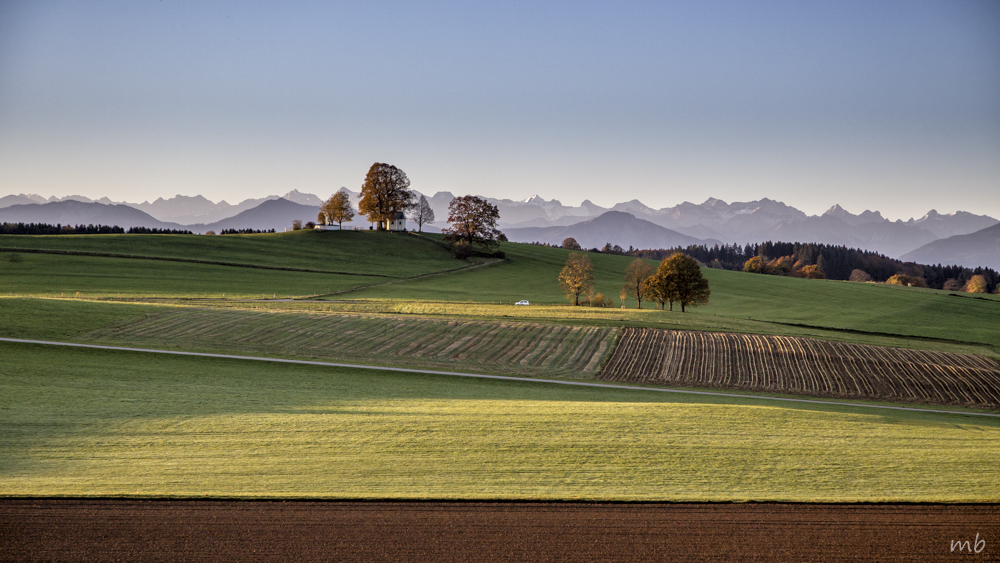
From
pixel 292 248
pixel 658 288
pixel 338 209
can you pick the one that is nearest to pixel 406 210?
pixel 338 209

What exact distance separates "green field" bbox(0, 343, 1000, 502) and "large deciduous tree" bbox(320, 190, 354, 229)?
88.3m

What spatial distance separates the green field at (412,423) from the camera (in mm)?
12086

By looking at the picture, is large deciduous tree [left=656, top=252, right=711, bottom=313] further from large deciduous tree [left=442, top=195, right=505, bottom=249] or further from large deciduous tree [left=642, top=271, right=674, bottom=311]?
large deciduous tree [left=442, top=195, right=505, bottom=249]

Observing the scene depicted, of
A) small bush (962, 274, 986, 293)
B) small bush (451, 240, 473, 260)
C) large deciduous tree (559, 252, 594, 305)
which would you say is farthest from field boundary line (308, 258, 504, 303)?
small bush (962, 274, 986, 293)

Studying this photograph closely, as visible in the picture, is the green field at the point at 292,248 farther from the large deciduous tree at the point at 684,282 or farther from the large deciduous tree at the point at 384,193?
the large deciduous tree at the point at 684,282

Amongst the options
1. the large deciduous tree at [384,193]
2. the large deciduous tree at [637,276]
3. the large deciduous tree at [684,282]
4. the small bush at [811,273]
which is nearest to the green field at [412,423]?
the large deciduous tree at [684,282]

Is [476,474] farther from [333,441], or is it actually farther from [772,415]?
[772,415]

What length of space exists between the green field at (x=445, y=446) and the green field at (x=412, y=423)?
2.8 inches

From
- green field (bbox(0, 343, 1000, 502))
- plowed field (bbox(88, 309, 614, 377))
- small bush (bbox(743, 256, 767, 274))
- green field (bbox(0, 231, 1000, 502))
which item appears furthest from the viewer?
small bush (bbox(743, 256, 767, 274))

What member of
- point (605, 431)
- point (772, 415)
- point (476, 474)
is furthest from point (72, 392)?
point (772, 415)

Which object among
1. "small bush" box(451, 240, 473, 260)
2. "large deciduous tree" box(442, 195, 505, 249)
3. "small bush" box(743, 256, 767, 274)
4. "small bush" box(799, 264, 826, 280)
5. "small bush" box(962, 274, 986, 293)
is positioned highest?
"large deciduous tree" box(442, 195, 505, 249)

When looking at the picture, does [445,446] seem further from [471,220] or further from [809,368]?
[471,220]

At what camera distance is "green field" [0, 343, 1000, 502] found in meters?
11.8

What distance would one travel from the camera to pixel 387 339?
100 ft
